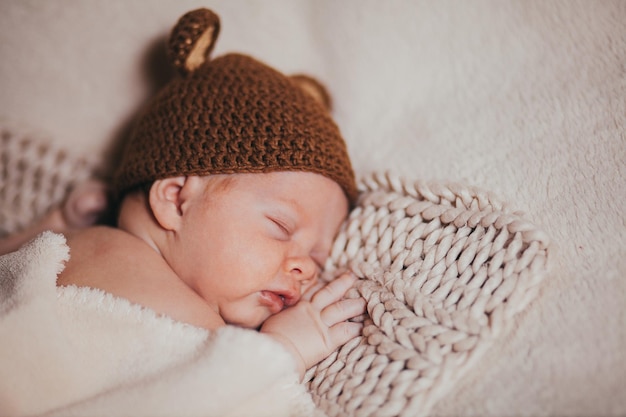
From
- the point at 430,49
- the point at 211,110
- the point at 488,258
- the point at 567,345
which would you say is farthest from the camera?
the point at 430,49

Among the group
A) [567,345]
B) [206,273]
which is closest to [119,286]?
[206,273]

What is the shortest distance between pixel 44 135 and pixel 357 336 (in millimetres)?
995

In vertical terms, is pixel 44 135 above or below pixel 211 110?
Result: below

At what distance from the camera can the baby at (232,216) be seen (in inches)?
36.4

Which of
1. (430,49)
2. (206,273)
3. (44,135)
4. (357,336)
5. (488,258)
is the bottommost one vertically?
(44,135)

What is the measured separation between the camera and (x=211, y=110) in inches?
40.7

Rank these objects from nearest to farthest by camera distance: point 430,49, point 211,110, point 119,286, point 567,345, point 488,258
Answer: point 567,345 → point 488,258 → point 119,286 → point 211,110 → point 430,49

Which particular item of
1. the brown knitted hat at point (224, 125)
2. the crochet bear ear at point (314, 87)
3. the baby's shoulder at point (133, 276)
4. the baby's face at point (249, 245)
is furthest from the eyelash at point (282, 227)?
the crochet bear ear at point (314, 87)

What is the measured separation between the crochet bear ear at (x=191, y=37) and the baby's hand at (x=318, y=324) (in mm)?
610

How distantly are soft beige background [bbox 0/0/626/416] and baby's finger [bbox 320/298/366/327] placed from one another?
0.85 feet

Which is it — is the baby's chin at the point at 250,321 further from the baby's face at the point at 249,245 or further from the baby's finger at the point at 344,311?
the baby's finger at the point at 344,311

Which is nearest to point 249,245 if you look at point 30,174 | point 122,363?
point 122,363

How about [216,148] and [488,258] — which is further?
[216,148]

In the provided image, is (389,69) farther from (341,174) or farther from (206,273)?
(206,273)
